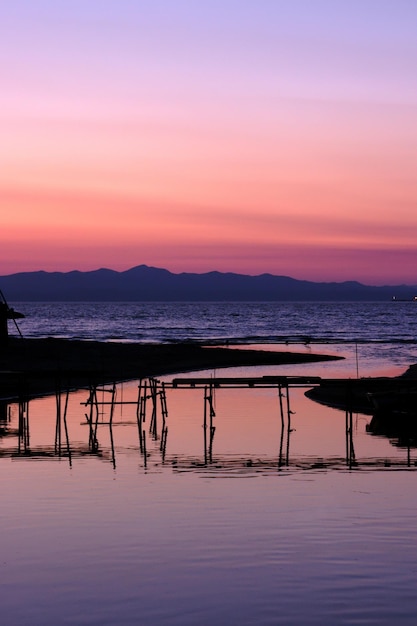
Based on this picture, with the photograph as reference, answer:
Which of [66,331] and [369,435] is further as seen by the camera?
[66,331]

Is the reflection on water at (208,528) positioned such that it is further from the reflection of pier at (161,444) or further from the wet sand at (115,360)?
the wet sand at (115,360)

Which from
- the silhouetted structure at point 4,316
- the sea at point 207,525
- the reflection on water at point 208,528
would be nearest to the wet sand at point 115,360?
the silhouetted structure at point 4,316

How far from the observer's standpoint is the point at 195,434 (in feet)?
115

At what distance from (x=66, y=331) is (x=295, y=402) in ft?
371

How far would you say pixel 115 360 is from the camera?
76750 mm

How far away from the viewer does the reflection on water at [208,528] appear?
14.4 m

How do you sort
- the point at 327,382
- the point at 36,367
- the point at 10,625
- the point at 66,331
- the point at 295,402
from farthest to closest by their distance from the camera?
the point at 66,331
the point at 36,367
the point at 295,402
the point at 327,382
the point at 10,625

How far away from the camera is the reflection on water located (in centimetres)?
1437

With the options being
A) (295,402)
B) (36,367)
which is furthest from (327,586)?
(36,367)

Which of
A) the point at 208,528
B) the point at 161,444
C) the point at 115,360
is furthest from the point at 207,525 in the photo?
the point at 115,360

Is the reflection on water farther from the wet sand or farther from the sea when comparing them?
the wet sand

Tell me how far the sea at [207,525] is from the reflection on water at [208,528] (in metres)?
0.04

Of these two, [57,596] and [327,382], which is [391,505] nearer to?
[57,596]

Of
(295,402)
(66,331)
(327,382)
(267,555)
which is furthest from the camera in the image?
(66,331)
